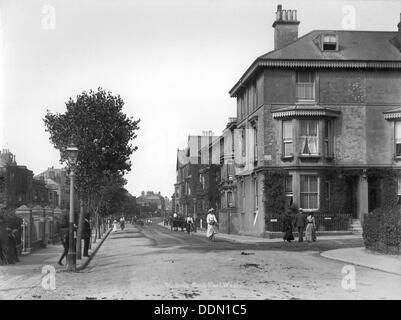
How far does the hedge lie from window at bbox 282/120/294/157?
484 inches

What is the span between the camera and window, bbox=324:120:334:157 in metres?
32.0

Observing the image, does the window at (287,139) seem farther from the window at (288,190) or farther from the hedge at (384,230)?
the hedge at (384,230)

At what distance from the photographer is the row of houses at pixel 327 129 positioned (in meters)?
31.7

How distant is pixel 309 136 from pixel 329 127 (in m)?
1.42

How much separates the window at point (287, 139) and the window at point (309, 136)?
0.63 metres

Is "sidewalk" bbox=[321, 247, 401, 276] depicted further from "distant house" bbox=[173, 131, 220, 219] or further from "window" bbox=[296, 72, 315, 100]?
"distant house" bbox=[173, 131, 220, 219]

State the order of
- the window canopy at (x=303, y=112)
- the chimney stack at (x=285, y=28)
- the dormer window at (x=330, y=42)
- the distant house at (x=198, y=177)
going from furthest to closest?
the distant house at (x=198, y=177)
the chimney stack at (x=285, y=28)
the dormer window at (x=330, y=42)
the window canopy at (x=303, y=112)

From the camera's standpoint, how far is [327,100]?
3228 centimetres

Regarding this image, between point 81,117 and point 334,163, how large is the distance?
14584 mm
